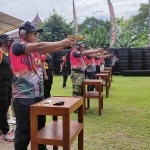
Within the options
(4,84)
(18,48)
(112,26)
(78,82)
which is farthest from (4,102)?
(112,26)

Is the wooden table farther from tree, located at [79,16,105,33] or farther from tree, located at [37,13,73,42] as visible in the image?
tree, located at [79,16,105,33]

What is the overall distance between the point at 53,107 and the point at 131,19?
36.8m

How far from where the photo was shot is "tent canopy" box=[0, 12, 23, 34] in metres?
5.05

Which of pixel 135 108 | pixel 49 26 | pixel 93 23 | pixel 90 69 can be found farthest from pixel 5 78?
pixel 93 23

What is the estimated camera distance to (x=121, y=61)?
45.2ft

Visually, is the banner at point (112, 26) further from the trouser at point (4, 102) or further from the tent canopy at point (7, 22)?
the trouser at point (4, 102)

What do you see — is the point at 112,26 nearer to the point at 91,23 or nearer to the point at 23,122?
the point at 23,122

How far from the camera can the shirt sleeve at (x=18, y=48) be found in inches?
84.3

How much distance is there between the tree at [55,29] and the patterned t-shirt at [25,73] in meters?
21.7

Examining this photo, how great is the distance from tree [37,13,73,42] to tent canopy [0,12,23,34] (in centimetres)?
1782

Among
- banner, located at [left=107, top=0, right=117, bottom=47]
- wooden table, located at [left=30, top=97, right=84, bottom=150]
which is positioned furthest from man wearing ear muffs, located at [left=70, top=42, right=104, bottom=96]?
banner, located at [left=107, top=0, right=117, bottom=47]

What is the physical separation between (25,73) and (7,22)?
3596 millimetres

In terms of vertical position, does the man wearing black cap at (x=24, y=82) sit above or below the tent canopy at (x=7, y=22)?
below

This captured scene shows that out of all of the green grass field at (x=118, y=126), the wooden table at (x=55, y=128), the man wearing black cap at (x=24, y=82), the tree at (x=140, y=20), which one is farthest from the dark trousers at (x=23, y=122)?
the tree at (x=140, y=20)
